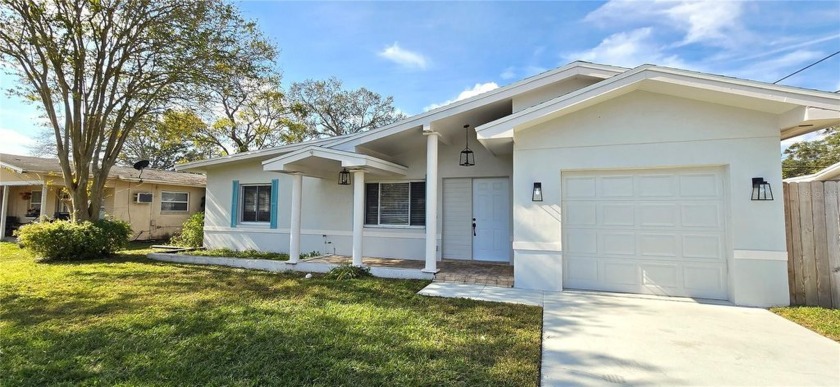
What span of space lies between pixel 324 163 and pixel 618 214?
5.93 m

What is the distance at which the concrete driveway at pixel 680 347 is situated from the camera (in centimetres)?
291

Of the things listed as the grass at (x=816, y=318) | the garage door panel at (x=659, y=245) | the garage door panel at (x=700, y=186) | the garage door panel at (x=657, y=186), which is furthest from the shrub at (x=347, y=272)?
the grass at (x=816, y=318)

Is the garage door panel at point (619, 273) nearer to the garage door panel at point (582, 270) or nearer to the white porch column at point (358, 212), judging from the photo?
the garage door panel at point (582, 270)

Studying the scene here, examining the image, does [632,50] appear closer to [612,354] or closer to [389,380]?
[612,354]

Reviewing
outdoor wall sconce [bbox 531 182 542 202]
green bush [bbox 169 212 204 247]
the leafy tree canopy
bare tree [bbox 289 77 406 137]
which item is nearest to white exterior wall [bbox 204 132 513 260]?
green bush [bbox 169 212 204 247]

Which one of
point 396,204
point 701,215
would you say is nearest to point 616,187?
point 701,215

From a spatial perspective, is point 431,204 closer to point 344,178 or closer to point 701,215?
point 344,178

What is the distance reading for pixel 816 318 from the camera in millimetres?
4266

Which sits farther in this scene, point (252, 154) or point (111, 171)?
point (111, 171)

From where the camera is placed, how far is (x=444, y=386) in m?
2.74

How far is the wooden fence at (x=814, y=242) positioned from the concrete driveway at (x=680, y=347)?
826 mm

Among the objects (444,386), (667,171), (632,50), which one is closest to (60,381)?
(444,386)

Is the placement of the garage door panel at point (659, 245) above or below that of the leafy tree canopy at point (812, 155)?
below

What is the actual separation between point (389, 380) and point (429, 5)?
7494 mm
